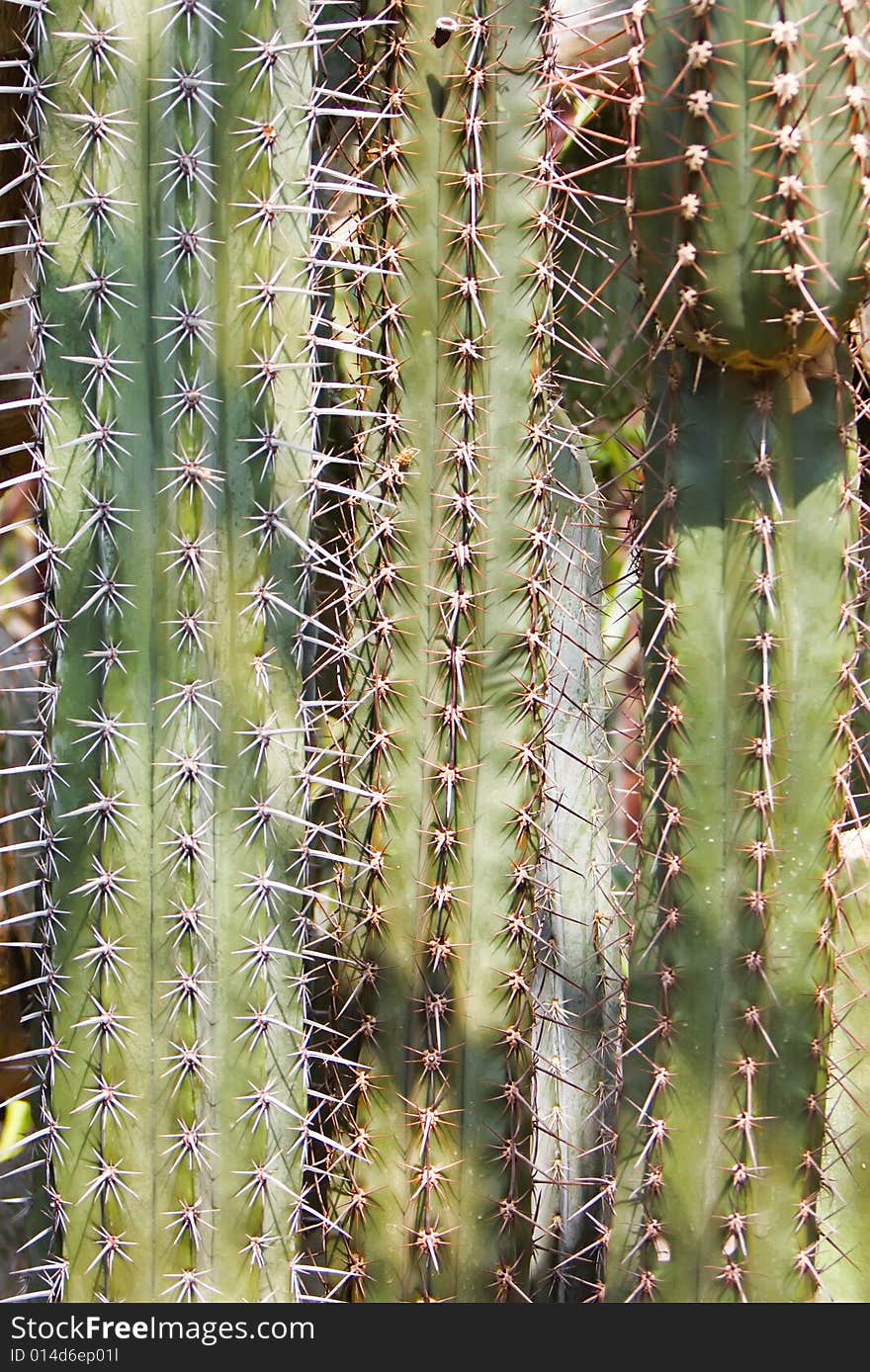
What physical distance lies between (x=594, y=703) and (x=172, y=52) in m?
1.10

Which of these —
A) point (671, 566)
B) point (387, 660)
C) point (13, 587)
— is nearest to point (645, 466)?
point (671, 566)

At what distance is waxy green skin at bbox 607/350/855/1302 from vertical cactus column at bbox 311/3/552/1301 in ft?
0.63

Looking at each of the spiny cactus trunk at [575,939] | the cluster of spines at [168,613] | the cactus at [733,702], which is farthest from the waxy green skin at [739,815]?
the cluster of spines at [168,613]

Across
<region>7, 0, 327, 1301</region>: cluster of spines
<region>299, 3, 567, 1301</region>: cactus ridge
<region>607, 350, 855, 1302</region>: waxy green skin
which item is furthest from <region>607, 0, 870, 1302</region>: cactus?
<region>7, 0, 327, 1301</region>: cluster of spines

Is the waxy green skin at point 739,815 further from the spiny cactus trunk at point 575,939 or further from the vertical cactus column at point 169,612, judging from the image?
the vertical cactus column at point 169,612

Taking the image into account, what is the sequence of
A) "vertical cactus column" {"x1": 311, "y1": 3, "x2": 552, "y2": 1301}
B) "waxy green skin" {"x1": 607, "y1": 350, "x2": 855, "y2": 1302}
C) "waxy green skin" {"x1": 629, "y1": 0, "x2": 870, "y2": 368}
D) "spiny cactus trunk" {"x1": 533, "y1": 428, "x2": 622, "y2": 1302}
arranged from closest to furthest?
1. "waxy green skin" {"x1": 629, "y1": 0, "x2": 870, "y2": 368}
2. "waxy green skin" {"x1": 607, "y1": 350, "x2": 855, "y2": 1302}
3. "vertical cactus column" {"x1": 311, "y1": 3, "x2": 552, "y2": 1301}
4. "spiny cactus trunk" {"x1": 533, "y1": 428, "x2": 622, "y2": 1302}

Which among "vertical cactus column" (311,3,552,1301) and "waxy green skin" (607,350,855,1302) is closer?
"waxy green skin" (607,350,855,1302)

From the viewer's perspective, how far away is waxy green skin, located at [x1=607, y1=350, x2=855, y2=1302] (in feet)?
5.33

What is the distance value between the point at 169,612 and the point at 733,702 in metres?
0.70

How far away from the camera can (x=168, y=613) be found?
1.66m

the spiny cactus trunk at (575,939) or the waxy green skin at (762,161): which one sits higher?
the waxy green skin at (762,161)

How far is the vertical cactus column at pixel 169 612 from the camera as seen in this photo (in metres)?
1.63

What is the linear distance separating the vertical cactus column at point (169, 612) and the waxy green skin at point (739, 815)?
472 millimetres

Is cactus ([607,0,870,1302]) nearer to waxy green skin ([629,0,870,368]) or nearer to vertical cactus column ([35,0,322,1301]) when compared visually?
waxy green skin ([629,0,870,368])
